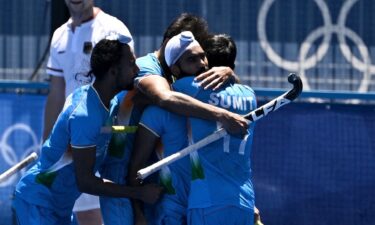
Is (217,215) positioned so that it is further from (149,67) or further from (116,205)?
(149,67)

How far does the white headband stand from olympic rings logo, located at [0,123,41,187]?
3692 millimetres

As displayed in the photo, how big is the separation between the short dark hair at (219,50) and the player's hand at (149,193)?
741 millimetres

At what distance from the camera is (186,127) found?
20.6 ft

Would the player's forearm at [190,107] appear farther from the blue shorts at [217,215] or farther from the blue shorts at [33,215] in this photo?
the blue shorts at [33,215]

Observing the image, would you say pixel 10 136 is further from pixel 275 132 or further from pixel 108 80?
pixel 108 80

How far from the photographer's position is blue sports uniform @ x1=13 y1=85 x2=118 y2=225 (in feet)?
19.9

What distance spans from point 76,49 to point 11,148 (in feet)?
6.60

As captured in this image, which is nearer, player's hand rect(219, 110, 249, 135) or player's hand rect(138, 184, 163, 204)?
player's hand rect(219, 110, 249, 135)

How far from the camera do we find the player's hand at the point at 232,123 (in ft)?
19.8

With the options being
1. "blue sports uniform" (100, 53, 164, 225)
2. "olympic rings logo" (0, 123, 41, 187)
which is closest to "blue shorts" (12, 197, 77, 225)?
"blue sports uniform" (100, 53, 164, 225)

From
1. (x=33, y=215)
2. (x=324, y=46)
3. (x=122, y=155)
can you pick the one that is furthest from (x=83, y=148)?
(x=324, y=46)

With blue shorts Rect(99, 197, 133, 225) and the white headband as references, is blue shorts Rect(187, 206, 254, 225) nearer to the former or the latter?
blue shorts Rect(99, 197, 133, 225)

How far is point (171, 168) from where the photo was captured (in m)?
6.36

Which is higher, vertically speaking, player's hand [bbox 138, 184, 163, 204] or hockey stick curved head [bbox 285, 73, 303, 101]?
hockey stick curved head [bbox 285, 73, 303, 101]
